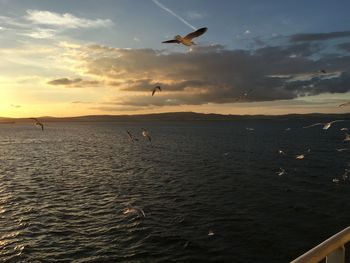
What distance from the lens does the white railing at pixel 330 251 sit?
145 inches

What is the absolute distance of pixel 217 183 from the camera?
52.5 m

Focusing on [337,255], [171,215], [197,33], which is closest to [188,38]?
[197,33]

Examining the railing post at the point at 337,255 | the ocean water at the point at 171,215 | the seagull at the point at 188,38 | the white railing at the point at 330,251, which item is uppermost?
the seagull at the point at 188,38

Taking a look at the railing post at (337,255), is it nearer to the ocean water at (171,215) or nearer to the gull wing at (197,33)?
the gull wing at (197,33)

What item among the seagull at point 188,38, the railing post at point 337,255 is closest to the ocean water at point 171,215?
the seagull at point 188,38

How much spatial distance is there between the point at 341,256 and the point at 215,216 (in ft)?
103

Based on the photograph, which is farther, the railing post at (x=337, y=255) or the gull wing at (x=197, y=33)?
the gull wing at (x=197, y=33)

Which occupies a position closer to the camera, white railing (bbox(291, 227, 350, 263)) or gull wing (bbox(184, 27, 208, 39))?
white railing (bbox(291, 227, 350, 263))

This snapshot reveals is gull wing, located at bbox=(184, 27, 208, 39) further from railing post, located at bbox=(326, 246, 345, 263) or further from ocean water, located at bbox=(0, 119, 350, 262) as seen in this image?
ocean water, located at bbox=(0, 119, 350, 262)

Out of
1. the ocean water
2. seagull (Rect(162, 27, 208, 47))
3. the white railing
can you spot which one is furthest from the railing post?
the ocean water

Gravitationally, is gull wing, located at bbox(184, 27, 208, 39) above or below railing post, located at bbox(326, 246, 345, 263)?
above

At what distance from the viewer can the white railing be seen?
3674 millimetres

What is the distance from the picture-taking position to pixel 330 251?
404 centimetres

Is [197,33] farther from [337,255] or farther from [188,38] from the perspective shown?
[337,255]
